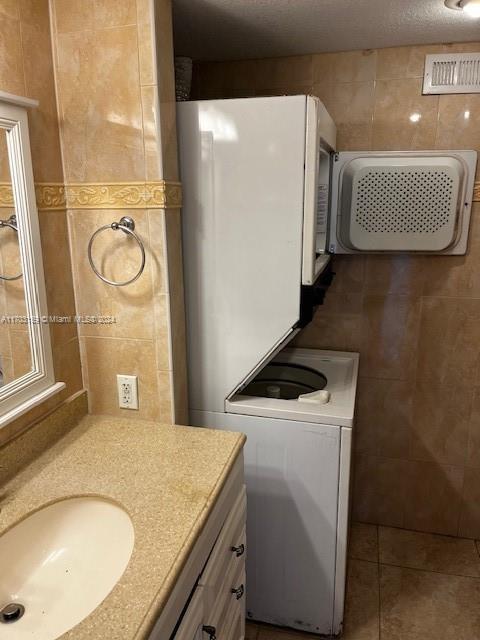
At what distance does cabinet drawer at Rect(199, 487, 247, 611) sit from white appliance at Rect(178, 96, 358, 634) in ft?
A: 0.99

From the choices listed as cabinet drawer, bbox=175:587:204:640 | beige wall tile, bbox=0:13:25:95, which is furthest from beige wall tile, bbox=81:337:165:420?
beige wall tile, bbox=0:13:25:95

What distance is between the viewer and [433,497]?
2367mm

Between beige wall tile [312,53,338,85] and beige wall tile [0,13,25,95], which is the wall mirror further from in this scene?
beige wall tile [312,53,338,85]

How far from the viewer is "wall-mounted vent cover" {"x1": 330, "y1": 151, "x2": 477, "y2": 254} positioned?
6.33 feet

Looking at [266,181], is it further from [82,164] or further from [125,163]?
[82,164]

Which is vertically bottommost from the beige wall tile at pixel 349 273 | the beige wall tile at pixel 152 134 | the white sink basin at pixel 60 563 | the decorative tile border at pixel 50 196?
the white sink basin at pixel 60 563

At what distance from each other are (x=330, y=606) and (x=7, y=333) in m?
1.50

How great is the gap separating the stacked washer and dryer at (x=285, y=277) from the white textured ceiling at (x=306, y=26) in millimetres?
313

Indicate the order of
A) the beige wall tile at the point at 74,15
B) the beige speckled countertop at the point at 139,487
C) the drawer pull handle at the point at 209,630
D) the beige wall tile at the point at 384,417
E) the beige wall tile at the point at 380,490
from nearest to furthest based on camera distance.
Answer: the beige speckled countertop at the point at 139,487, the drawer pull handle at the point at 209,630, the beige wall tile at the point at 74,15, the beige wall tile at the point at 384,417, the beige wall tile at the point at 380,490

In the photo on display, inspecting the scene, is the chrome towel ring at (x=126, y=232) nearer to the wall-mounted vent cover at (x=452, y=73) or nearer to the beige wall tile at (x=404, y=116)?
the beige wall tile at (x=404, y=116)

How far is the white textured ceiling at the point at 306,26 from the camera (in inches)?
59.6

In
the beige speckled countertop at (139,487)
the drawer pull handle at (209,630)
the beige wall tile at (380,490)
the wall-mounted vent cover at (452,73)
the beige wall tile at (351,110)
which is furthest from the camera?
the beige wall tile at (380,490)

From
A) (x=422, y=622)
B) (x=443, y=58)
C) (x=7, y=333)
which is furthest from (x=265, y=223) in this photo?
(x=422, y=622)

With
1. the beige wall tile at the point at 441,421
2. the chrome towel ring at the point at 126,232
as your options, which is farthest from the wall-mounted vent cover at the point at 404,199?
the chrome towel ring at the point at 126,232
